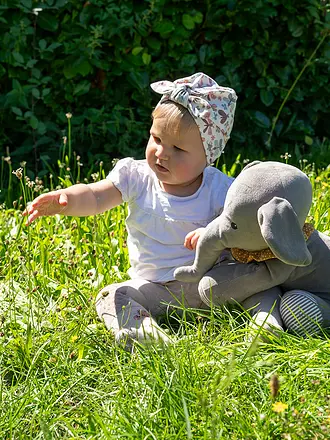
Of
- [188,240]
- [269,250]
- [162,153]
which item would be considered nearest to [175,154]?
[162,153]

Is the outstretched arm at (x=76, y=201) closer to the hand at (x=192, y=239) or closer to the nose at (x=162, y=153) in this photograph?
the nose at (x=162, y=153)

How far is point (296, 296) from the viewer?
273cm

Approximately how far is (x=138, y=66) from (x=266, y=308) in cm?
275

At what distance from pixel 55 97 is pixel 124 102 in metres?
0.47

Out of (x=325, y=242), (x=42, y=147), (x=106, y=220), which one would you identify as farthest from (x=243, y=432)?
(x=42, y=147)

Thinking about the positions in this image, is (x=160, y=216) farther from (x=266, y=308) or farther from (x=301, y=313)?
(x=301, y=313)

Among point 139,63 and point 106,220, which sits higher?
point 139,63

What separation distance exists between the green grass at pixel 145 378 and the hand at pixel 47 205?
0.96ft

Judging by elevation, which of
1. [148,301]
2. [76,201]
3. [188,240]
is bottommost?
[148,301]

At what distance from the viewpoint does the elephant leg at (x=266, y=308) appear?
265 cm

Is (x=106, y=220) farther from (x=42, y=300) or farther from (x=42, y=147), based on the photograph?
(x=42, y=147)

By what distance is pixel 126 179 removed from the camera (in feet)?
10.3

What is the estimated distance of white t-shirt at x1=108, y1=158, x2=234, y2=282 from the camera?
311cm

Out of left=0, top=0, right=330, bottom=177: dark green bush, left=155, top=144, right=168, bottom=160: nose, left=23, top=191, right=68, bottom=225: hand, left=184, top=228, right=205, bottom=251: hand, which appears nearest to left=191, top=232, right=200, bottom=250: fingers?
left=184, top=228, right=205, bottom=251: hand
